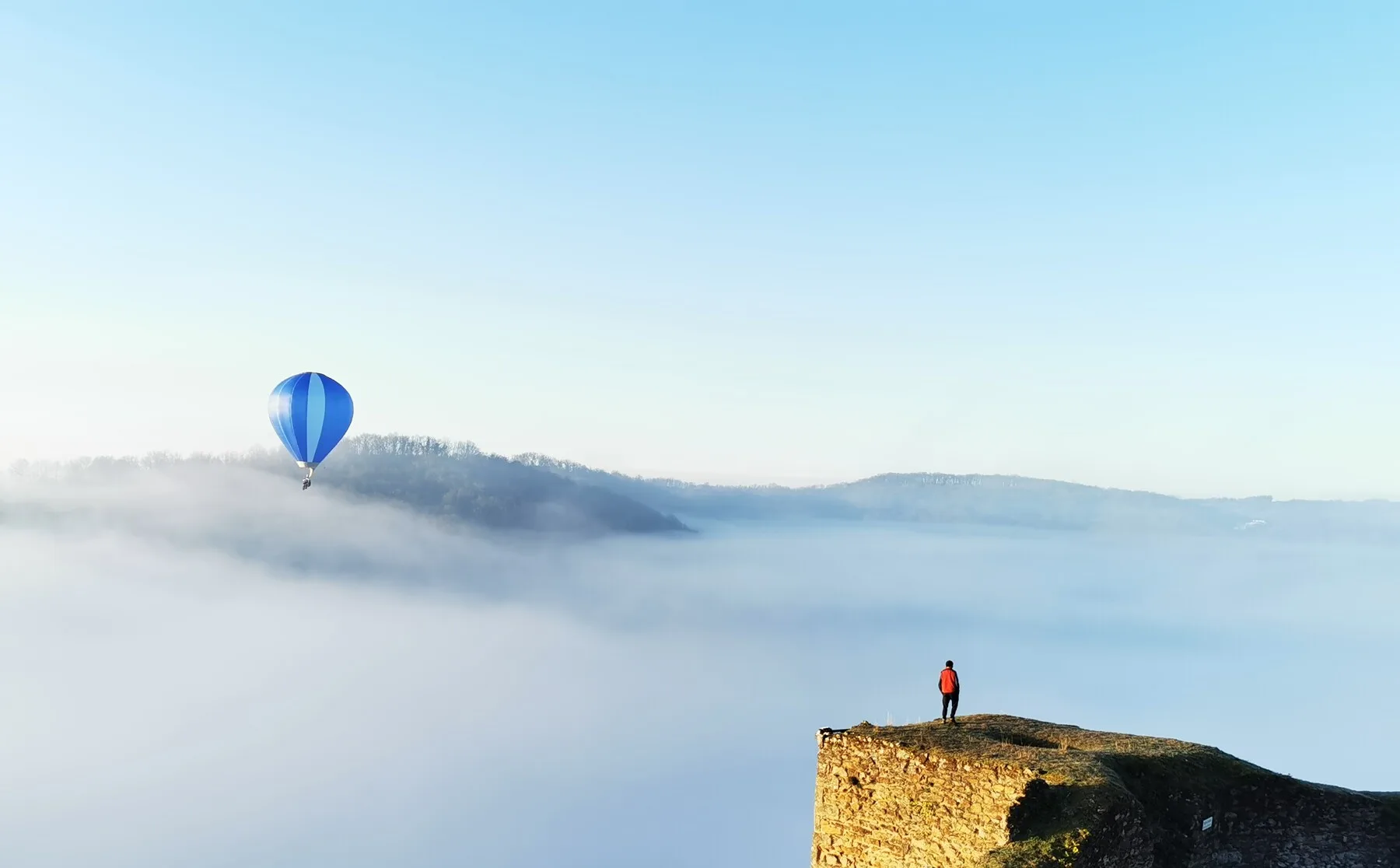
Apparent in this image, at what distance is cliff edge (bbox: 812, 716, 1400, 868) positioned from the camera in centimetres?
1588

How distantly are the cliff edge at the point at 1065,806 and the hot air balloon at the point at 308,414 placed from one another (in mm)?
30352

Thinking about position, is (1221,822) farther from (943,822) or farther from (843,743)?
(843,743)

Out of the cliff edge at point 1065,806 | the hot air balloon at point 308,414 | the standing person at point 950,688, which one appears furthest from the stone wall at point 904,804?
the hot air balloon at point 308,414

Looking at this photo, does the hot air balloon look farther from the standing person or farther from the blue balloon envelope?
the standing person

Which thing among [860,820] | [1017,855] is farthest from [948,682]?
[1017,855]

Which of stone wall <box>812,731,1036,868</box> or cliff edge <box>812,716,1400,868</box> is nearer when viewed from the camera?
cliff edge <box>812,716,1400,868</box>

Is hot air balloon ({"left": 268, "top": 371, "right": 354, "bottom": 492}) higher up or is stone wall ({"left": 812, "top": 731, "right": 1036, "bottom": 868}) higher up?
hot air balloon ({"left": 268, "top": 371, "right": 354, "bottom": 492})

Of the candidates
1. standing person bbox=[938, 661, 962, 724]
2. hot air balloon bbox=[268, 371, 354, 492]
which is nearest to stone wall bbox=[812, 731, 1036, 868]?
standing person bbox=[938, 661, 962, 724]

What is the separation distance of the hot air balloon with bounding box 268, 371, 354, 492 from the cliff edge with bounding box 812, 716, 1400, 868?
99.6 ft

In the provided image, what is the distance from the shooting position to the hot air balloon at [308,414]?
41.2m

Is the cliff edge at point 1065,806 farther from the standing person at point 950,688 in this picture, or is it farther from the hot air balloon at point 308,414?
the hot air balloon at point 308,414

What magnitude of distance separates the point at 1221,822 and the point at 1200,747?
6.07 ft

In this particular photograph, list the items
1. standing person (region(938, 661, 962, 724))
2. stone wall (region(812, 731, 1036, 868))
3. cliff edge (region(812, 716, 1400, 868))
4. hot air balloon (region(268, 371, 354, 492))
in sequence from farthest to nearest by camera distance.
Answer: hot air balloon (region(268, 371, 354, 492)) < standing person (region(938, 661, 962, 724)) < stone wall (region(812, 731, 1036, 868)) < cliff edge (region(812, 716, 1400, 868))

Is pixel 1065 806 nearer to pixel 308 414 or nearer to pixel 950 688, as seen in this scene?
pixel 950 688
